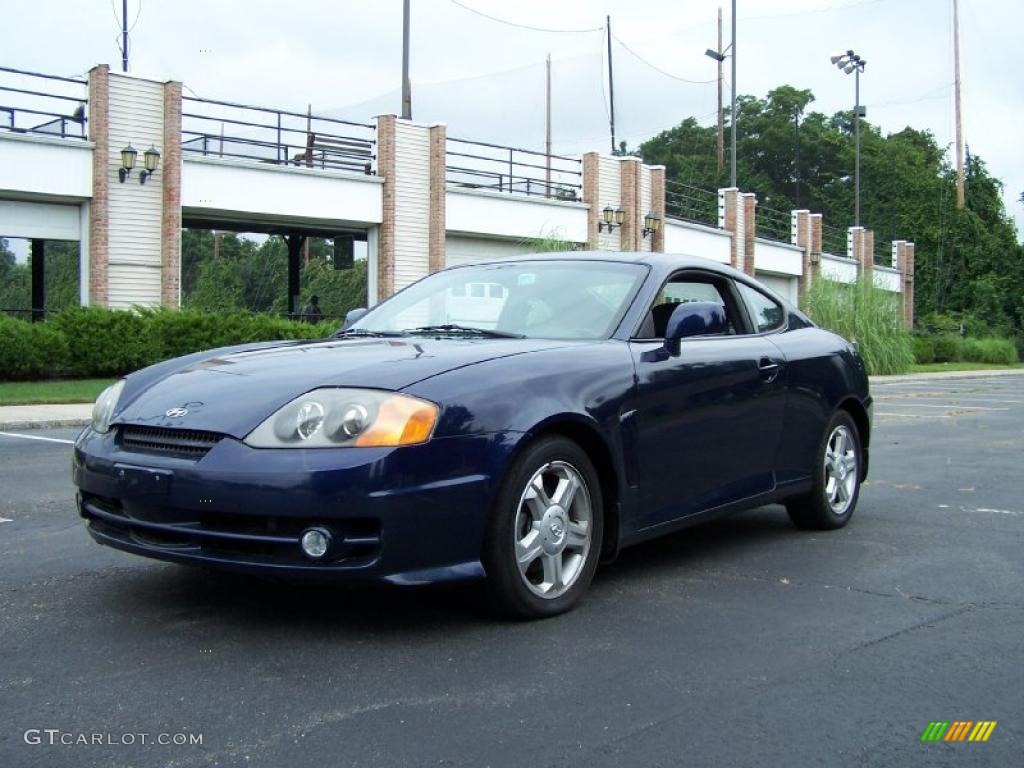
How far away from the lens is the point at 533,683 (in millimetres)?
3617

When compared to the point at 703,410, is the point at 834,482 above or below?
below

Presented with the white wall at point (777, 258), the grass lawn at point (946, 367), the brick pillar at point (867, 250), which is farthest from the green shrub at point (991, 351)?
the brick pillar at point (867, 250)

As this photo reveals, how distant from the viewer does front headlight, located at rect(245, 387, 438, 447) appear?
387cm

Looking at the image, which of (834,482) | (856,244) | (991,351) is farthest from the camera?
(856,244)

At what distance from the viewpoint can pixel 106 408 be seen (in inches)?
178

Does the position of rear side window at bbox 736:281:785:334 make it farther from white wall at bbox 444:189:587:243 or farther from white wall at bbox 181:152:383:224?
white wall at bbox 444:189:587:243

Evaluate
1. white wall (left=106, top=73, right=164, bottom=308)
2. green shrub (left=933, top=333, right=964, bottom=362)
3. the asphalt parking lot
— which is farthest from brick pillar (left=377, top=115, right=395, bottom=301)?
the asphalt parking lot

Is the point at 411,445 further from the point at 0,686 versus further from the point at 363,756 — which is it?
the point at 0,686

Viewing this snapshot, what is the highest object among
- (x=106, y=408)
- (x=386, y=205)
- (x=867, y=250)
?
(x=867, y=250)

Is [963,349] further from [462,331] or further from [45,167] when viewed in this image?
[462,331]

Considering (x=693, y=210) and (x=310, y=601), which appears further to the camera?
(x=693, y=210)

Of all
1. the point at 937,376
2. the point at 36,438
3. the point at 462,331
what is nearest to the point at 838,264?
the point at 937,376

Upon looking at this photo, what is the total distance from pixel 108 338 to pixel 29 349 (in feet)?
5.09

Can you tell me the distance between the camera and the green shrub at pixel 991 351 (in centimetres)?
4625
